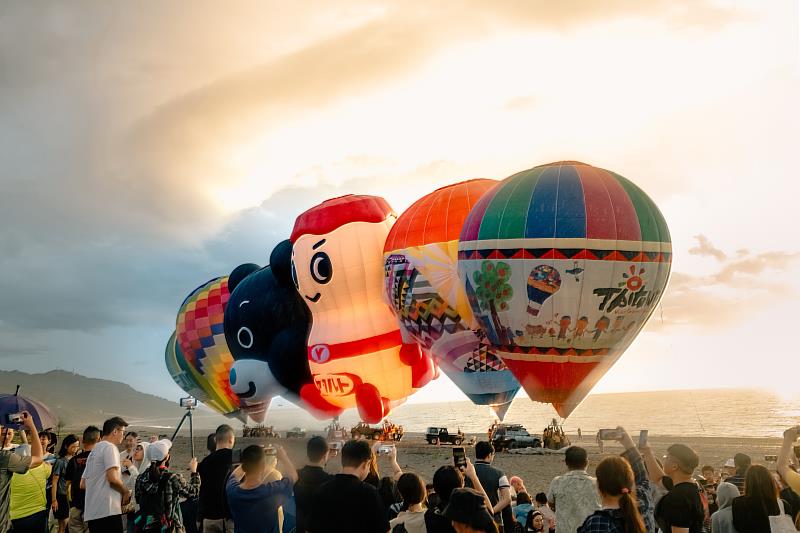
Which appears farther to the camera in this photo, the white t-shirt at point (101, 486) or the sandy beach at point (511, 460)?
the sandy beach at point (511, 460)

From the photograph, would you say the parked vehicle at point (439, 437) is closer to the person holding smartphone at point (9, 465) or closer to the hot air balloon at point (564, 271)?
the hot air balloon at point (564, 271)

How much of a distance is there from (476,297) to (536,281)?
1.43 metres

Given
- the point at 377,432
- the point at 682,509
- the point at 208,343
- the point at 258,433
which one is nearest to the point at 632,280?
the point at 682,509

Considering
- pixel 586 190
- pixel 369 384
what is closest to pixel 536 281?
pixel 586 190

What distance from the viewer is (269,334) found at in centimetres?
1933

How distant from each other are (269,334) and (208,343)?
15.2ft

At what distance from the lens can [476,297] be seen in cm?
1412

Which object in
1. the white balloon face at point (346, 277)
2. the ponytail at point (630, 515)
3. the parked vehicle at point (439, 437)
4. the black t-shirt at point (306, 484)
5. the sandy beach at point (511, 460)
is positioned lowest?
the sandy beach at point (511, 460)

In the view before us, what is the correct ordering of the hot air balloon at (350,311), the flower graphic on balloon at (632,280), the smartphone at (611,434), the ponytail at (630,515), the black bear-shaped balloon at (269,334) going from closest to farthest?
the ponytail at (630,515)
the smartphone at (611,434)
the flower graphic on balloon at (632,280)
the hot air balloon at (350,311)
the black bear-shaped balloon at (269,334)

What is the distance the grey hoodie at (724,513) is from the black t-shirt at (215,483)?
402 centimetres

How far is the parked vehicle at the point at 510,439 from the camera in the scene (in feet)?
96.7

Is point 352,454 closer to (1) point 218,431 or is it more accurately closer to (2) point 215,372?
(1) point 218,431

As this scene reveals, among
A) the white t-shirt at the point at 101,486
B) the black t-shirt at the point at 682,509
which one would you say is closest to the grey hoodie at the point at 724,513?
the black t-shirt at the point at 682,509

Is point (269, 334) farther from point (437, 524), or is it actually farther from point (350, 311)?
point (437, 524)
